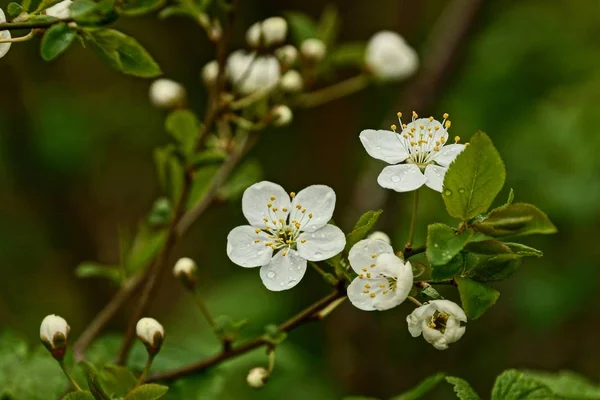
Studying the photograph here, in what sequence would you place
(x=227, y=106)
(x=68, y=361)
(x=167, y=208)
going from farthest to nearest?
(x=167, y=208)
(x=227, y=106)
(x=68, y=361)

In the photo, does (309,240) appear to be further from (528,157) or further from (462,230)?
(528,157)

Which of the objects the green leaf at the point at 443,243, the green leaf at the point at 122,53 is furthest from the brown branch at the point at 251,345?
the green leaf at the point at 122,53

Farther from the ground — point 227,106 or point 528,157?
point 227,106

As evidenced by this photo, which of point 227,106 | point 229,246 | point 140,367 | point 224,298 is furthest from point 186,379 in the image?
point 224,298

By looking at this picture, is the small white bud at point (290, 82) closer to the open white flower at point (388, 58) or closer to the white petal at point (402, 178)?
the open white flower at point (388, 58)

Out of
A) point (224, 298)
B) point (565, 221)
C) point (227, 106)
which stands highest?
point (227, 106)

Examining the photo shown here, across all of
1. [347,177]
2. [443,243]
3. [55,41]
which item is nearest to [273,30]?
[55,41]

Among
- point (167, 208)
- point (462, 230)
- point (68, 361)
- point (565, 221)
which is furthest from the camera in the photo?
point (565, 221)
